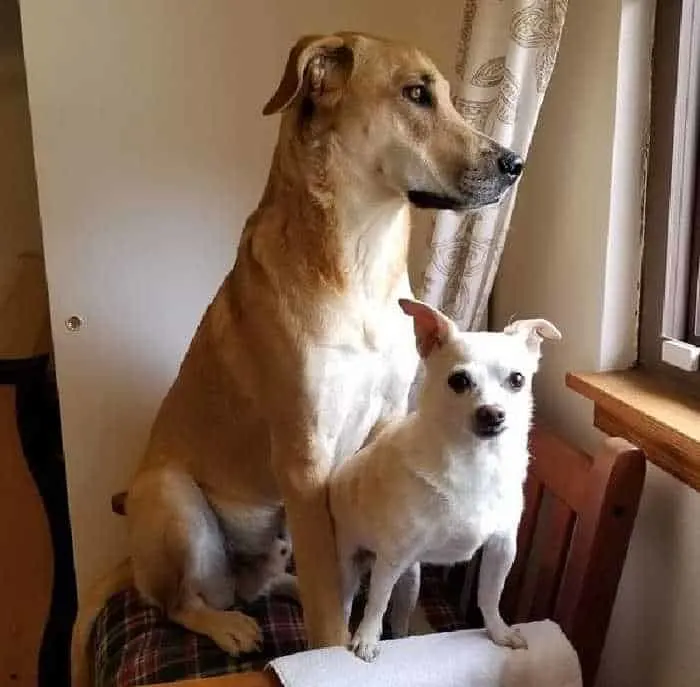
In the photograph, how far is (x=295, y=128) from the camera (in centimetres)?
119

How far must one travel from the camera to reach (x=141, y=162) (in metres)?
1.67

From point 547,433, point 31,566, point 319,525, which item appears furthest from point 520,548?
point 31,566

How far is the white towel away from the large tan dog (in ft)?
0.56

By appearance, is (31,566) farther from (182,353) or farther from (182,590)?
(182,590)

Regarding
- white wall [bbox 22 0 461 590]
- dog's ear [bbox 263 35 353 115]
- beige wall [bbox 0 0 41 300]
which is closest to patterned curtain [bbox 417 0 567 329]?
dog's ear [bbox 263 35 353 115]

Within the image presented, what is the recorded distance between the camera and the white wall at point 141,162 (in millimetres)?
1623

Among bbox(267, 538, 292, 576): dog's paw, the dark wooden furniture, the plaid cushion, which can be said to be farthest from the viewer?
the dark wooden furniture

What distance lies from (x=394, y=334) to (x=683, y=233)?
0.43 metres

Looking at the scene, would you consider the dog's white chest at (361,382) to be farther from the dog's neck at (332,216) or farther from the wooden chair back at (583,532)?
the wooden chair back at (583,532)

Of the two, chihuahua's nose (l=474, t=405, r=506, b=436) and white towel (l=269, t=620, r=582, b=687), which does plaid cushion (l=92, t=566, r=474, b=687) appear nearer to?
white towel (l=269, t=620, r=582, b=687)

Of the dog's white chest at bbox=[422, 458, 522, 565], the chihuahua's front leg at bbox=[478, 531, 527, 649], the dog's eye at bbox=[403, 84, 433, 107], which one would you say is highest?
the dog's eye at bbox=[403, 84, 433, 107]

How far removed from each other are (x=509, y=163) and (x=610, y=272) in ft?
0.78

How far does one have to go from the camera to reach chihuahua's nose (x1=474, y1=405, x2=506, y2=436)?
2.96ft

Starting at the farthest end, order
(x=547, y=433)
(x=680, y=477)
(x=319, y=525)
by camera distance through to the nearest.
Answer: (x=547, y=433), (x=319, y=525), (x=680, y=477)
